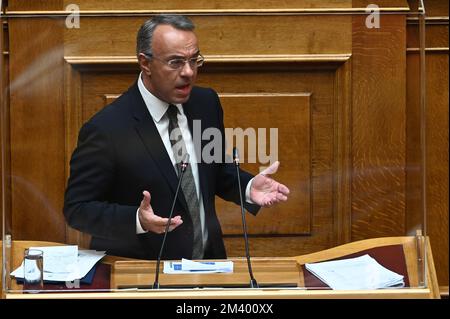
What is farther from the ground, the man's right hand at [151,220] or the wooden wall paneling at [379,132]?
the wooden wall paneling at [379,132]

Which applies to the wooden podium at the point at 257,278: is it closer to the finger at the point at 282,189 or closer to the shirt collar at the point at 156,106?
the finger at the point at 282,189

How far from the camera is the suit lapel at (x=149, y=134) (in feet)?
11.1

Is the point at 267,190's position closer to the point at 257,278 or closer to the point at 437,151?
the point at 257,278

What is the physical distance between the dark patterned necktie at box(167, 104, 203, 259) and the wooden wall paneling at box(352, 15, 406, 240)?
48 centimetres

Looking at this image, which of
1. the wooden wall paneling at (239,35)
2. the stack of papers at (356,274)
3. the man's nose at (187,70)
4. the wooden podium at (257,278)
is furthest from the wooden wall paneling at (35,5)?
the stack of papers at (356,274)

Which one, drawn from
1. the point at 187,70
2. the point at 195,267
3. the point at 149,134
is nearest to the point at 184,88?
the point at 187,70

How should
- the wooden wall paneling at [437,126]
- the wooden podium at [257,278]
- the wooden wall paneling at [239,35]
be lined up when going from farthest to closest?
the wooden wall paneling at [437,126] → the wooden wall paneling at [239,35] → the wooden podium at [257,278]

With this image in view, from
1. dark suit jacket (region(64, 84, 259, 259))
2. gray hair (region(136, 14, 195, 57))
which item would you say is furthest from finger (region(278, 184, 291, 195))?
gray hair (region(136, 14, 195, 57))

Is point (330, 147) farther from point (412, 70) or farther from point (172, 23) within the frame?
point (172, 23)

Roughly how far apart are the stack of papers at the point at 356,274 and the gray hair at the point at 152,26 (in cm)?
79

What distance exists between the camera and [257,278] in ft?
10.9

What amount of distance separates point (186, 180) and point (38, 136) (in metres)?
0.46

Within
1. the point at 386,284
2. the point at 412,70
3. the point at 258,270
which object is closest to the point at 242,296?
the point at 258,270
